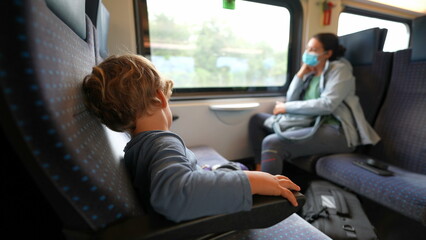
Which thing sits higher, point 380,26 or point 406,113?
point 380,26

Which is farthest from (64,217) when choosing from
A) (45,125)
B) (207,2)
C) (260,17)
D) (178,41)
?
(260,17)

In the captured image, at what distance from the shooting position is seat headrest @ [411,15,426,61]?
1322mm

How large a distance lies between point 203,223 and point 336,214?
0.96 meters

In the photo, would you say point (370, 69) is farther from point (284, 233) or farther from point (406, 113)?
point (284, 233)

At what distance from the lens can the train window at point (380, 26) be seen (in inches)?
98.0

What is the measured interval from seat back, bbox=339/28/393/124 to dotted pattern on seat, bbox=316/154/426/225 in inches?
21.4

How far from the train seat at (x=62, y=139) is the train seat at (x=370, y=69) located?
1321mm

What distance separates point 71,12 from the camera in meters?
→ 0.47

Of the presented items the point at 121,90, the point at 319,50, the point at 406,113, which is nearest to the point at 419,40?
the point at 406,113

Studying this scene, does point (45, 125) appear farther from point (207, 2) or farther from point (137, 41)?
point (207, 2)

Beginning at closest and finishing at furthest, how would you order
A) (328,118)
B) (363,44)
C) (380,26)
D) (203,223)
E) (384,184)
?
(203,223) → (384,184) → (328,118) → (363,44) → (380,26)

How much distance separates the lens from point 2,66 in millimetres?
260

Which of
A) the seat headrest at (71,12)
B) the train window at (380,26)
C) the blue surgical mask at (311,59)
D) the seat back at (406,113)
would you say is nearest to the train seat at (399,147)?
the seat back at (406,113)

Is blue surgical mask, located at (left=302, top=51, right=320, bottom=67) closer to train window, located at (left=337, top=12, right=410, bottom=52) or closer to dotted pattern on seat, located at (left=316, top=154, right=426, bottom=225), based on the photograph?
dotted pattern on seat, located at (left=316, top=154, right=426, bottom=225)
